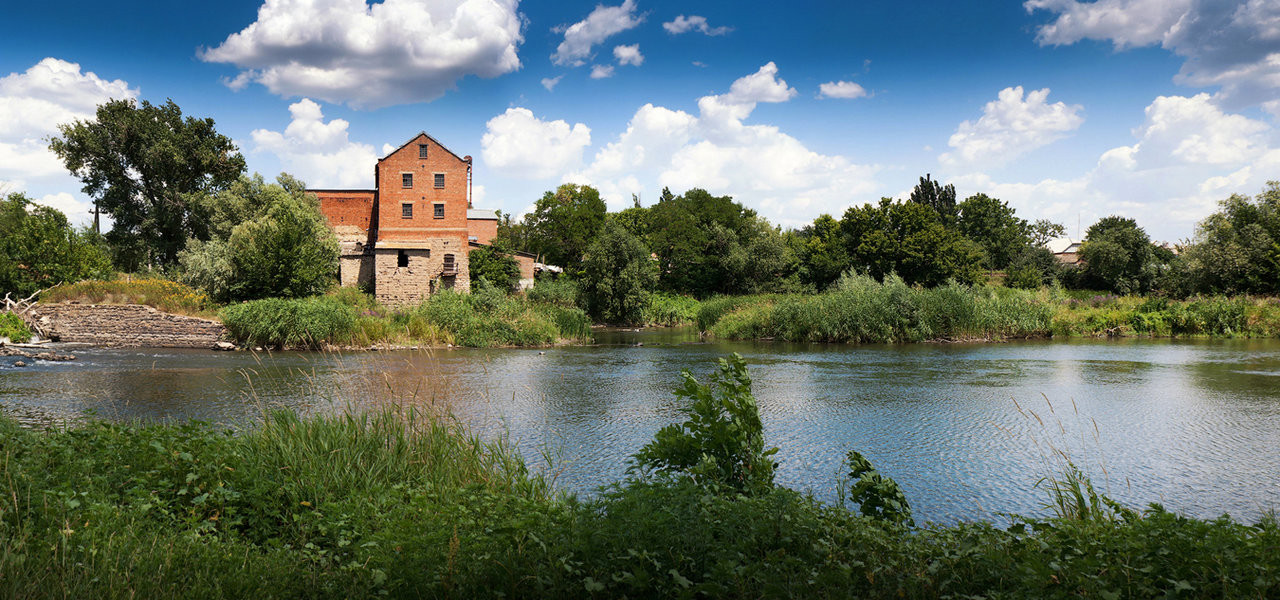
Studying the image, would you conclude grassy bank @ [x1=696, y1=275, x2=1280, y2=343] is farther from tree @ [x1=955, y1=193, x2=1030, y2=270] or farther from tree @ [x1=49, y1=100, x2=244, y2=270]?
tree @ [x1=955, y1=193, x2=1030, y2=270]

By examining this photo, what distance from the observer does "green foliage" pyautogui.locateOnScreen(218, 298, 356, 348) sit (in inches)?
926

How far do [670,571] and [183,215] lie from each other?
→ 50.1 meters

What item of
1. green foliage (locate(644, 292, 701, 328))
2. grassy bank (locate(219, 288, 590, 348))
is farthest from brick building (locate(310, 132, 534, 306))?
green foliage (locate(644, 292, 701, 328))

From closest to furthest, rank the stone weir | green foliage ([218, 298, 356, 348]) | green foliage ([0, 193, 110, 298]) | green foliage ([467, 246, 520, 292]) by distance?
green foliage ([218, 298, 356, 348]) → the stone weir → green foliage ([0, 193, 110, 298]) → green foliage ([467, 246, 520, 292])

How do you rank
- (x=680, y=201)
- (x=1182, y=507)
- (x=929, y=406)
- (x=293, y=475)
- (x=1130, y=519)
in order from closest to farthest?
(x=1130, y=519), (x=293, y=475), (x=1182, y=507), (x=929, y=406), (x=680, y=201)

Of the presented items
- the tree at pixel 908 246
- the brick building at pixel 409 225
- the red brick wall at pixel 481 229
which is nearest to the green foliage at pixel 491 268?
the brick building at pixel 409 225

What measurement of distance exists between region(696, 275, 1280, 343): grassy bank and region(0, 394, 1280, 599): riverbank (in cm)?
2298

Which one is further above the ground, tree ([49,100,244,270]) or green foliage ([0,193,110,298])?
tree ([49,100,244,270])

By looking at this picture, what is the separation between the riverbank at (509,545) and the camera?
3.56m

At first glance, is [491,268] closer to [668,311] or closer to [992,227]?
[668,311]

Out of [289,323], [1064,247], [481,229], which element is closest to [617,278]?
[289,323]

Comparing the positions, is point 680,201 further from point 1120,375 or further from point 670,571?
point 670,571

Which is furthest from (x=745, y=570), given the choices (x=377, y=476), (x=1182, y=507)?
(x=1182, y=507)

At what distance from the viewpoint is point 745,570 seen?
140 inches
